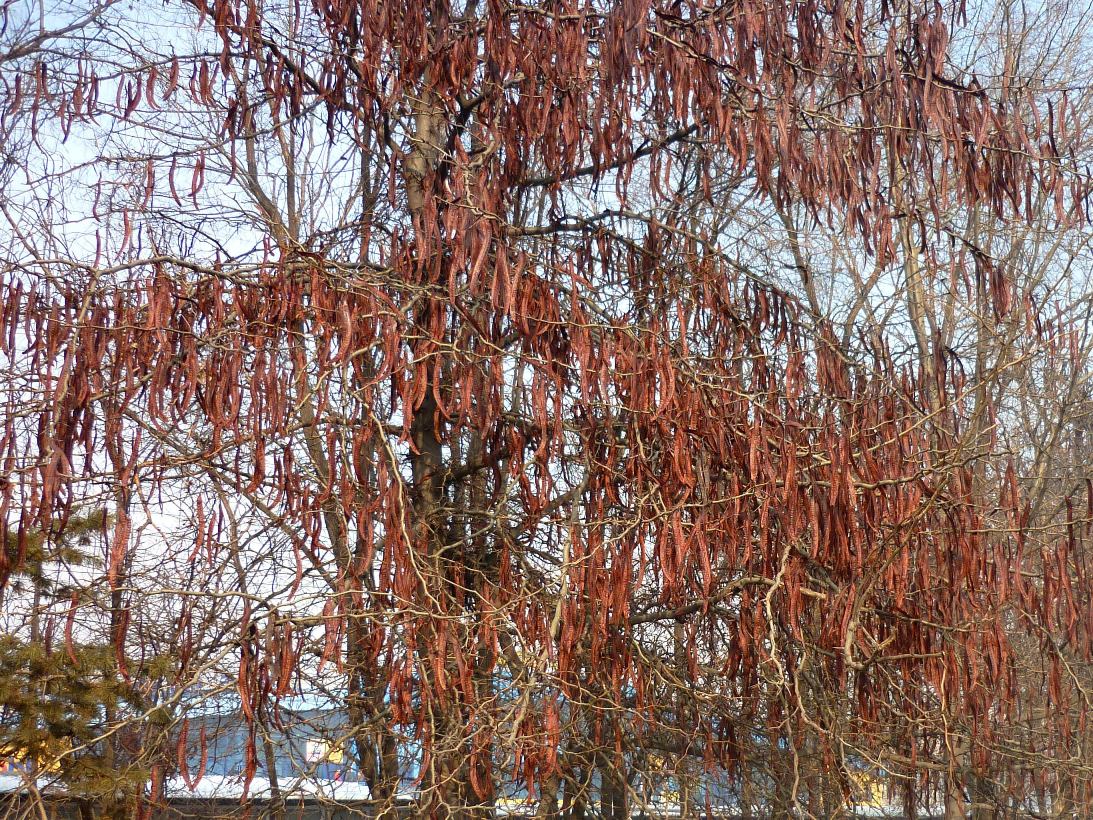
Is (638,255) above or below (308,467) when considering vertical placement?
above

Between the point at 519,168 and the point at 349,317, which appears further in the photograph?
the point at 519,168

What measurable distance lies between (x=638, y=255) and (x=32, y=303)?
2210 millimetres

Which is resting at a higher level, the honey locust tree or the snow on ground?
the honey locust tree

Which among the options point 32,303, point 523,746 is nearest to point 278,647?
point 523,746

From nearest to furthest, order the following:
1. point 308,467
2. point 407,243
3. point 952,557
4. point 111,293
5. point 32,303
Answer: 1. point 32,303
2. point 111,293
3. point 952,557
4. point 407,243
5. point 308,467

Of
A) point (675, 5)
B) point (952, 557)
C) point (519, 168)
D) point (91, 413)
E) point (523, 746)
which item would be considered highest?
point (675, 5)

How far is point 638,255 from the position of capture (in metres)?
4.29

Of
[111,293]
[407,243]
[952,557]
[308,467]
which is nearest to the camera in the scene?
[111,293]

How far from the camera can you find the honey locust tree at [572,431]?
2.92m

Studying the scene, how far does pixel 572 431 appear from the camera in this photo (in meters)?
3.56

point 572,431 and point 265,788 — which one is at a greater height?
point 572,431

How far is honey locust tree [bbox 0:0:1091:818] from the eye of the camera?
9.59 feet

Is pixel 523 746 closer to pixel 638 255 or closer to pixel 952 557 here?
pixel 952 557

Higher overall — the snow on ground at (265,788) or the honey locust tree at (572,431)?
the honey locust tree at (572,431)
